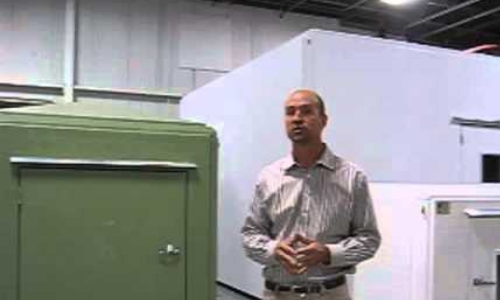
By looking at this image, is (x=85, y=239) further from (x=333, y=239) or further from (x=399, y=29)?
(x=399, y=29)

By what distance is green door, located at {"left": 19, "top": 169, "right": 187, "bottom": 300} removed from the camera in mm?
1986

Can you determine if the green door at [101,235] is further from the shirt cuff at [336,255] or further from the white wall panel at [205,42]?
the white wall panel at [205,42]

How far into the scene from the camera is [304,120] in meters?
1.76

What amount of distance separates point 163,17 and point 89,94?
4.45ft

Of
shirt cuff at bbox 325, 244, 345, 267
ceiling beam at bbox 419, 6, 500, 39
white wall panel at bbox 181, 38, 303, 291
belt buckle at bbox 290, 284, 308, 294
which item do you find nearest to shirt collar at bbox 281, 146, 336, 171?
shirt cuff at bbox 325, 244, 345, 267

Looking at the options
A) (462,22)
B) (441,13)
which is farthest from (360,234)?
(462,22)

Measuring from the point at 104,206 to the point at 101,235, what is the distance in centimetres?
10

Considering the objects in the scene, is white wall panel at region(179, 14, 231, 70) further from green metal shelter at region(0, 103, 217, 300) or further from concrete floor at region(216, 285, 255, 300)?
green metal shelter at region(0, 103, 217, 300)

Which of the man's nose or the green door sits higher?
the man's nose

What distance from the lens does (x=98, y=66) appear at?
22.8 feet

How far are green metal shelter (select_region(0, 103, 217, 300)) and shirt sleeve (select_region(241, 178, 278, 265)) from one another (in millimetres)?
434

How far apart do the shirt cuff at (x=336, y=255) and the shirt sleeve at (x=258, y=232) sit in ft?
0.56

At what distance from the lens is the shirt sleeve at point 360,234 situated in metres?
1.66

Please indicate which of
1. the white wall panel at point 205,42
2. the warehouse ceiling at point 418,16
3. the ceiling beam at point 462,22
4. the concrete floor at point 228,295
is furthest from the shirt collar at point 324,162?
the ceiling beam at point 462,22
